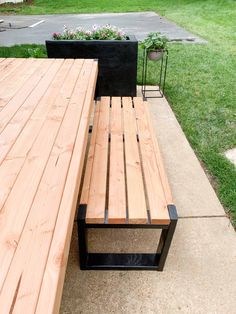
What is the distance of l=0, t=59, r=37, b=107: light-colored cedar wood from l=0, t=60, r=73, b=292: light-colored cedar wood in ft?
1.95

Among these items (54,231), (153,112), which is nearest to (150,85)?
(153,112)

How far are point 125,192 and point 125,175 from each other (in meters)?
0.19

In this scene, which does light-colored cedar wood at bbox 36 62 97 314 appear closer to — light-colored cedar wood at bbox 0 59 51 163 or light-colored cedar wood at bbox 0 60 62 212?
light-colored cedar wood at bbox 0 60 62 212

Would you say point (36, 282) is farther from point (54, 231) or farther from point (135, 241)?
point (135, 241)

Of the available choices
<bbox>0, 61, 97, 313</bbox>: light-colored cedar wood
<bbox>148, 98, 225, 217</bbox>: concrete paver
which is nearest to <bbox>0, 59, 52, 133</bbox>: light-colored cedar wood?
<bbox>0, 61, 97, 313</bbox>: light-colored cedar wood

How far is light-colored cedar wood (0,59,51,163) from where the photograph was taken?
161 cm

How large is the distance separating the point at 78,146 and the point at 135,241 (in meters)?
0.89

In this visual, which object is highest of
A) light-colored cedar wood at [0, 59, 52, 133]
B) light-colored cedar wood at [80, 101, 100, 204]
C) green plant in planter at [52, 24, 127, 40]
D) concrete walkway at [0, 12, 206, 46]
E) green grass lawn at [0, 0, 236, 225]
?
light-colored cedar wood at [0, 59, 52, 133]

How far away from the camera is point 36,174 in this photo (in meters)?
1.32

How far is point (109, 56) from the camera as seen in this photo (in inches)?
157

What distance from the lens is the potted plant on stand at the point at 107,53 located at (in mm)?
3893

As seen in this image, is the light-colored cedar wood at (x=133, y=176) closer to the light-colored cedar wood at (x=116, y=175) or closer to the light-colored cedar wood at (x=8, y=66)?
the light-colored cedar wood at (x=116, y=175)

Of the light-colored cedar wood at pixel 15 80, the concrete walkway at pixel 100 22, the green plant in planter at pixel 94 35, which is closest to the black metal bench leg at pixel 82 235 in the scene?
the light-colored cedar wood at pixel 15 80

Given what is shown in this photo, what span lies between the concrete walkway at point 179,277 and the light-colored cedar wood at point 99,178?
1.54 feet
